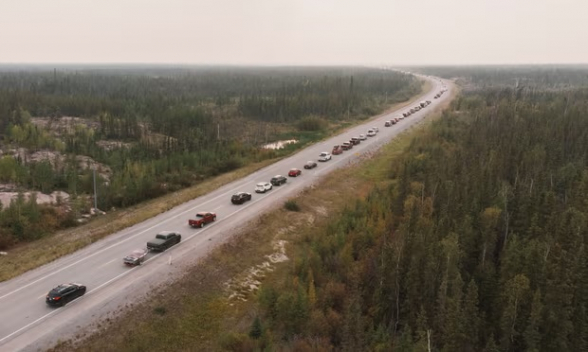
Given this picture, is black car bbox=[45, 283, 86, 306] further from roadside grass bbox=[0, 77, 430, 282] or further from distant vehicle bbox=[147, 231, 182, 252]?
distant vehicle bbox=[147, 231, 182, 252]

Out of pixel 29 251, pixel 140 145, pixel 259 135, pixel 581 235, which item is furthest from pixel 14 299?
pixel 259 135

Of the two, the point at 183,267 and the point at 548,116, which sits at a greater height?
the point at 548,116

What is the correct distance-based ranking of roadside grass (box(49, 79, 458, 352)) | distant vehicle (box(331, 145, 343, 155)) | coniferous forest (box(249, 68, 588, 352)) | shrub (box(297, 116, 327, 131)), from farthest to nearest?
shrub (box(297, 116, 327, 131))
distant vehicle (box(331, 145, 343, 155))
coniferous forest (box(249, 68, 588, 352))
roadside grass (box(49, 79, 458, 352))

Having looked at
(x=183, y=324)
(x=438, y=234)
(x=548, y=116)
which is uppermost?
(x=548, y=116)

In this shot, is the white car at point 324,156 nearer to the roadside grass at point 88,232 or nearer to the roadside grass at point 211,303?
the roadside grass at point 88,232

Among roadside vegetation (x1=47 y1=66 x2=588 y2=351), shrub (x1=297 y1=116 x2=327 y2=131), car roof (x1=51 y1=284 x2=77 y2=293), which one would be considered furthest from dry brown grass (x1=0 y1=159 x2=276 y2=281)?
shrub (x1=297 y1=116 x2=327 y2=131)

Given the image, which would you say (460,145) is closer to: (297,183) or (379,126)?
(297,183)

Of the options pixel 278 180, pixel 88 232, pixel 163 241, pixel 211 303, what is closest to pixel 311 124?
pixel 278 180

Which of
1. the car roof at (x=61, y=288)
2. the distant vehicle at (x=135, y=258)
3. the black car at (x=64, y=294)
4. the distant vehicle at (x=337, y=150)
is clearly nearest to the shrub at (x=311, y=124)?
the distant vehicle at (x=337, y=150)
